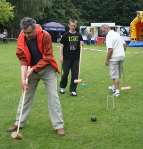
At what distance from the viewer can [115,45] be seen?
40.7ft

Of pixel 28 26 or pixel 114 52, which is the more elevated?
pixel 28 26

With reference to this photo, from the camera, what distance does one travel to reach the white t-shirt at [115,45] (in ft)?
40.3

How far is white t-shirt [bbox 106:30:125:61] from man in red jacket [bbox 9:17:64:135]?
4.04 meters

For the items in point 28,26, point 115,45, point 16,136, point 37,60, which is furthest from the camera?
point 115,45

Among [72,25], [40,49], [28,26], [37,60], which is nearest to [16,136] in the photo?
[37,60]

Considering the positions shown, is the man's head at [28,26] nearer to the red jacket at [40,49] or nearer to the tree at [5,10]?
the red jacket at [40,49]

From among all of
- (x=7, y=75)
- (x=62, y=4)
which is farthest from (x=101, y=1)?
(x=7, y=75)

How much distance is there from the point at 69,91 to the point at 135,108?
2795 millimetres

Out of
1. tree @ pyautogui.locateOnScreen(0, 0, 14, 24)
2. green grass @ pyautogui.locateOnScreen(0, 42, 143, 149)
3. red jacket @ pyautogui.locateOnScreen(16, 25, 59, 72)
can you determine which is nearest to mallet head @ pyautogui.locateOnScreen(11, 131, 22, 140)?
green grass @ pyautogui.locateOnScreen(0, 42, 143, 149)

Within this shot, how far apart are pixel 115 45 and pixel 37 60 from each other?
4413mm

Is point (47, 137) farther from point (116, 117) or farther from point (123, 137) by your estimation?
point (116, 117)

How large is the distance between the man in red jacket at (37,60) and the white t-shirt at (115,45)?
13.2 ft

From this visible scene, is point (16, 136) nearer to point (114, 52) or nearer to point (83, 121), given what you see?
point (83, 121)

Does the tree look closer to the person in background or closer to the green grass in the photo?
the green grass
